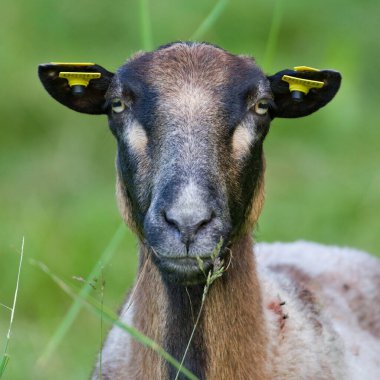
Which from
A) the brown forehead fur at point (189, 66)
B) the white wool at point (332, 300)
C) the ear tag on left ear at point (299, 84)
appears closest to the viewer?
the brown forehead fur at point (189, 66)

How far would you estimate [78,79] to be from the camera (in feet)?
24.5

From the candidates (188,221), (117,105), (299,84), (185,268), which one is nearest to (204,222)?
(188,221)

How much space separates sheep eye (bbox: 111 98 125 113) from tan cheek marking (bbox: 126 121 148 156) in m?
0.18

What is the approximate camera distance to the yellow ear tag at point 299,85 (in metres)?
7.38

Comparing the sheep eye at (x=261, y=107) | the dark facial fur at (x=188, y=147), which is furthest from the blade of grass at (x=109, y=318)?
the sheep eye at (x=261, y=107)

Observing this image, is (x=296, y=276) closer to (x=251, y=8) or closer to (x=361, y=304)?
(x=361, y=304)

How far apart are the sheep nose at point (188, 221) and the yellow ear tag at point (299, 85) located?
4.35ft

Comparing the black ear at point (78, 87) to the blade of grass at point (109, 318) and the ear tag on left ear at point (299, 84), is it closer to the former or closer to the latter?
the ear tag on left ear at point (299, 84)

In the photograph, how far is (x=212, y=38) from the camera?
1845cm

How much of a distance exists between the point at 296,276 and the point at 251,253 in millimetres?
1329

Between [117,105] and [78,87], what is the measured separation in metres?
0.35

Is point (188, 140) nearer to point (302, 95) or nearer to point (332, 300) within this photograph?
point (302, 95)

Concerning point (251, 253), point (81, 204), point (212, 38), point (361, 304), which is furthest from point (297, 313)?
point (212, 38)

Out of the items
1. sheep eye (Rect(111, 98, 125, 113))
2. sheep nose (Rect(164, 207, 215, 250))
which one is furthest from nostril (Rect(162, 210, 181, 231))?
sheep eye (Rect(111, 98, 125, 113))
